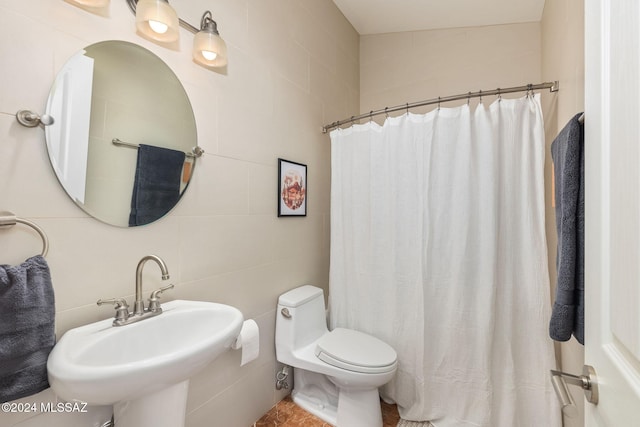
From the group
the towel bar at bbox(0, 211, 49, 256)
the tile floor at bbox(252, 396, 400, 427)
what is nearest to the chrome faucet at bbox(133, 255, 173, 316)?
the towel bar at bbox(0, 211, 49, 256)

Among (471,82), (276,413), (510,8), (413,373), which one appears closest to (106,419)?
(276,413)

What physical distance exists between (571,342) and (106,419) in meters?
1.86

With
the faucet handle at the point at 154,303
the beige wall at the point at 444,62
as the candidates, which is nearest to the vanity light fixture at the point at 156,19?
the faucet handle at the point at 154,303

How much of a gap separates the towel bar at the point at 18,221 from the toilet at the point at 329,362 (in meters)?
1.11

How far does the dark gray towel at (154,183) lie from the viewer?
1108mm

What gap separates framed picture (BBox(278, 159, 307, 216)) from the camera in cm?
174

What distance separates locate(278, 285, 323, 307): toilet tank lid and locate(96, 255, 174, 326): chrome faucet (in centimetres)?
73

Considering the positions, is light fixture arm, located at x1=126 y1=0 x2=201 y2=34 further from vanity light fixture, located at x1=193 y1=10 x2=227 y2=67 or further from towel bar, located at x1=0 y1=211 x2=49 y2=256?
towel bar, located at x1=0 y1=211 x2=49 y2=256

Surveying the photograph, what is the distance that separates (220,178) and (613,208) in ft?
4.34

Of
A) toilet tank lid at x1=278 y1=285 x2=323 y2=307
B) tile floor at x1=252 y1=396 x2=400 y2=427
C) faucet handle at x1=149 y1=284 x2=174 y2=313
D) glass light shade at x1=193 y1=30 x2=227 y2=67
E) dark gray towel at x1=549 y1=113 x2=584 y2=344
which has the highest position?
glass light shade at x1=193 y1=30 x2=227 y2=67

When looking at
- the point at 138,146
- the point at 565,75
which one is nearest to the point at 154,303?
the point at 138,146

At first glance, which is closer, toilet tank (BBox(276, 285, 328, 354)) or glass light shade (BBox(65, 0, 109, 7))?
glass light shade (BBox(65, 0, 109, 7))

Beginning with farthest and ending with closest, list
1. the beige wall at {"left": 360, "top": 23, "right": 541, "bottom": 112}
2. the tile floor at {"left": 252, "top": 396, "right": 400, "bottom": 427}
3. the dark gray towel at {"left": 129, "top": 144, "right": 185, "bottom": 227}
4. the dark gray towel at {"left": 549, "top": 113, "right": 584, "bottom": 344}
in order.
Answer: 1. the beige wall at {"left": 360, "top": 23, "right": 541, "bottom": 112}
2. the tile floor at {"left": 252, "top": 396, "right": 400, "bottom": 427}
3. the dark gray towel at {"left": 129, "top": 144, "right": 185, "bottom": 227}
4. the dark gray towel at {"left": 549, "top": 113, "right": 584, "bottom": 344}

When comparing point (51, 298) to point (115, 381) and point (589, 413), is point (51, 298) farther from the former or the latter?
point (589, 413)
